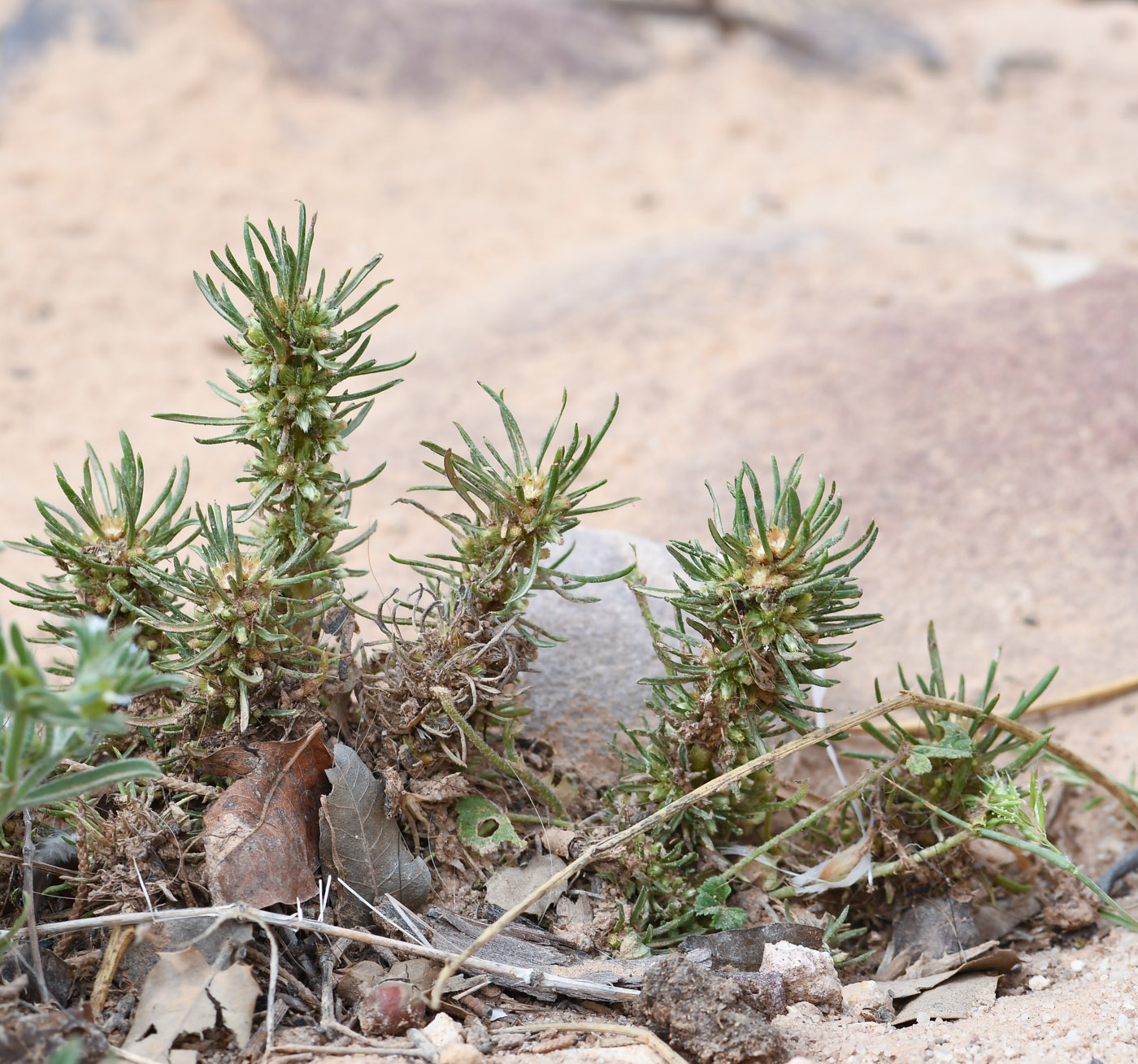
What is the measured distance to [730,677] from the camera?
1.66 metres

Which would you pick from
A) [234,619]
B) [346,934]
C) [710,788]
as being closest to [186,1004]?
[346,934]

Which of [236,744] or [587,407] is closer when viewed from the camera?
[236,744]

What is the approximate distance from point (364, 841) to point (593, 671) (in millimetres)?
746

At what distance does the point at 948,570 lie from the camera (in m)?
3.36

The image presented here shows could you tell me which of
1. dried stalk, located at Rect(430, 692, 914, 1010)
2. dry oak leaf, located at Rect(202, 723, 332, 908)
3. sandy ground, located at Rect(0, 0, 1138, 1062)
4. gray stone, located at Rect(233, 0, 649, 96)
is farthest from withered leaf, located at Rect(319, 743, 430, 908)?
gray stone, located at Rect(233, 0, 649, 96)

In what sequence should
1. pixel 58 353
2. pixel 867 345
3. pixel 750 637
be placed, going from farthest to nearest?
pixel 58 353, pixel 867 345, pixel 750 637

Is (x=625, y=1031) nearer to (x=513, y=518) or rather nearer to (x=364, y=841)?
(x=364, y=841)

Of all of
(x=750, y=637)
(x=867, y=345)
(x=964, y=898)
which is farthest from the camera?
(x=867, y=345)

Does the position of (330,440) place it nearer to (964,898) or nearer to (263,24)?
(964,898)

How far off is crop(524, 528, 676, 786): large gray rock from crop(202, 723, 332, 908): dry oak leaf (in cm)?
51

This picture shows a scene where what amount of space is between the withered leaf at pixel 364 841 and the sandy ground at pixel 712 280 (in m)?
0.63

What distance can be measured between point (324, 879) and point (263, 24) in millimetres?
6884

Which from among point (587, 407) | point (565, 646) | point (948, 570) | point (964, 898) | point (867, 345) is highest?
point (867, 345)

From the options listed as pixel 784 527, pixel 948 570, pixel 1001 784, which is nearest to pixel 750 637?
pixel 784 527
